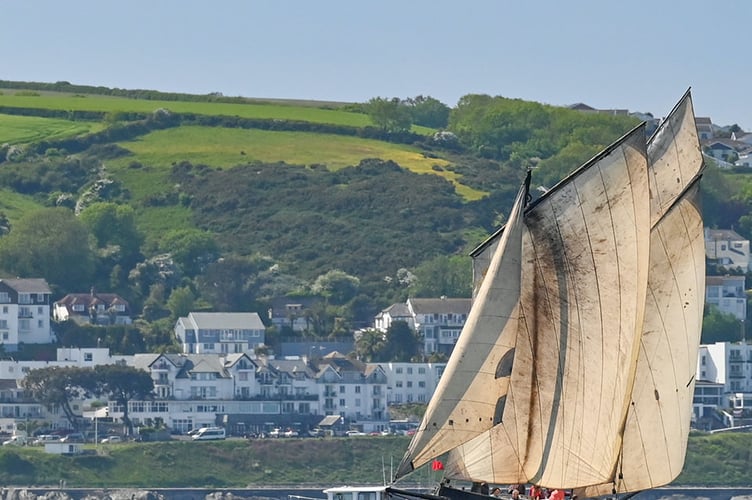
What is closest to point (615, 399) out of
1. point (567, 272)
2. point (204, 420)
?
point (567, 272)

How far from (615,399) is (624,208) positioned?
4.18 meters

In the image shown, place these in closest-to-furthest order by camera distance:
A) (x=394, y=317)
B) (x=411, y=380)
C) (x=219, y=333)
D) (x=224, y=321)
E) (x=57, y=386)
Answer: (x=57, y=386), (x=411, y=380), (x=219, y=333), (x=224, y=321), (x=394, y=317)

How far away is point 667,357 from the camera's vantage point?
201ft

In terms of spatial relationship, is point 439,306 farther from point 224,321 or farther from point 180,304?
point 180,304

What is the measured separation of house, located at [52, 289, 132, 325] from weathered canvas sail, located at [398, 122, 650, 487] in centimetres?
13348

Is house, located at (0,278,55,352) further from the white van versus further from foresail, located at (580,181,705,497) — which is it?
foresail, located at (580,181,705,497)

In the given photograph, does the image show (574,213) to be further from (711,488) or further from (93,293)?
(93,293)

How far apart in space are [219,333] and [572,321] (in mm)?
129128

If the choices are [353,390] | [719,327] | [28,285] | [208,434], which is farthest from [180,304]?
[719,327]

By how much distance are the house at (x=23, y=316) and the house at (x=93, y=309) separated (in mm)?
3113

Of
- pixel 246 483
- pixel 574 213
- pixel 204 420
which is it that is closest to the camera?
pixel 574 213

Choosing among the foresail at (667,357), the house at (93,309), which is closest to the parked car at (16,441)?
the house at (93,309)

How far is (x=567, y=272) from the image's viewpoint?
5888 cm

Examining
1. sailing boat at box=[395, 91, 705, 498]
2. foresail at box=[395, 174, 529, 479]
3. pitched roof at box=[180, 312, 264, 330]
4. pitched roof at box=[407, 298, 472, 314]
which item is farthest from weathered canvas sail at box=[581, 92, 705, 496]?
pitched roof at box=[407, 298, 472, 314]
